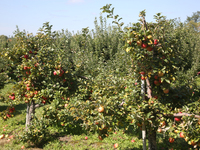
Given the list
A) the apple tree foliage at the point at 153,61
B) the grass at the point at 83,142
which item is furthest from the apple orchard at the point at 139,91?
the grass at the point at 83,142

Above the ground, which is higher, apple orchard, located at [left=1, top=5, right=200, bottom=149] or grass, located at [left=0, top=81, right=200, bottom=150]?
apple orchard, located at [left=1, top=5, right=200, bottom=149]

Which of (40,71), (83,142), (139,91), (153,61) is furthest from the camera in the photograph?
(83,142)

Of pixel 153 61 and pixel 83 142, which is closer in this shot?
pixel 153 61

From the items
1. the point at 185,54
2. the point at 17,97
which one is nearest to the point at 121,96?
the point at 17,97

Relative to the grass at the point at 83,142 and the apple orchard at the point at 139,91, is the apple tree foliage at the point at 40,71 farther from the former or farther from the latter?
the grass at the point at 83,142

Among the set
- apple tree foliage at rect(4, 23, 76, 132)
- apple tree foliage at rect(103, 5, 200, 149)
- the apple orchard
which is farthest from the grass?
apple tree foliage at rect(103, 5, 200, 149)

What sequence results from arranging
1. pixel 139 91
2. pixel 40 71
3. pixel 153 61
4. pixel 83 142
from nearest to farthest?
pixel 153 61
pixel 139 91
pixel 40 71
pixel 83 142

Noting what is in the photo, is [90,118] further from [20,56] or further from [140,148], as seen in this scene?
[20,56]

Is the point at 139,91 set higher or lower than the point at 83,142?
higher

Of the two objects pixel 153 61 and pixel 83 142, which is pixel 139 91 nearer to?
pixel 153 61

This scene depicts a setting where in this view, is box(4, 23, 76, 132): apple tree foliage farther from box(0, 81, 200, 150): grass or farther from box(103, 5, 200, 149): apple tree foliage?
box(103, 5, 200, 149): apple tree foliage

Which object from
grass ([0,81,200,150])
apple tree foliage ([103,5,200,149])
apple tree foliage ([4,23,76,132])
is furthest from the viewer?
grass ([0,81,200,150])

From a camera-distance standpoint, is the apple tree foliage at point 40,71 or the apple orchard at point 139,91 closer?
the apple orchard at point 139,91

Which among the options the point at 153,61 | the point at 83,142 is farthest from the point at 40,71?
the point at 153,61
